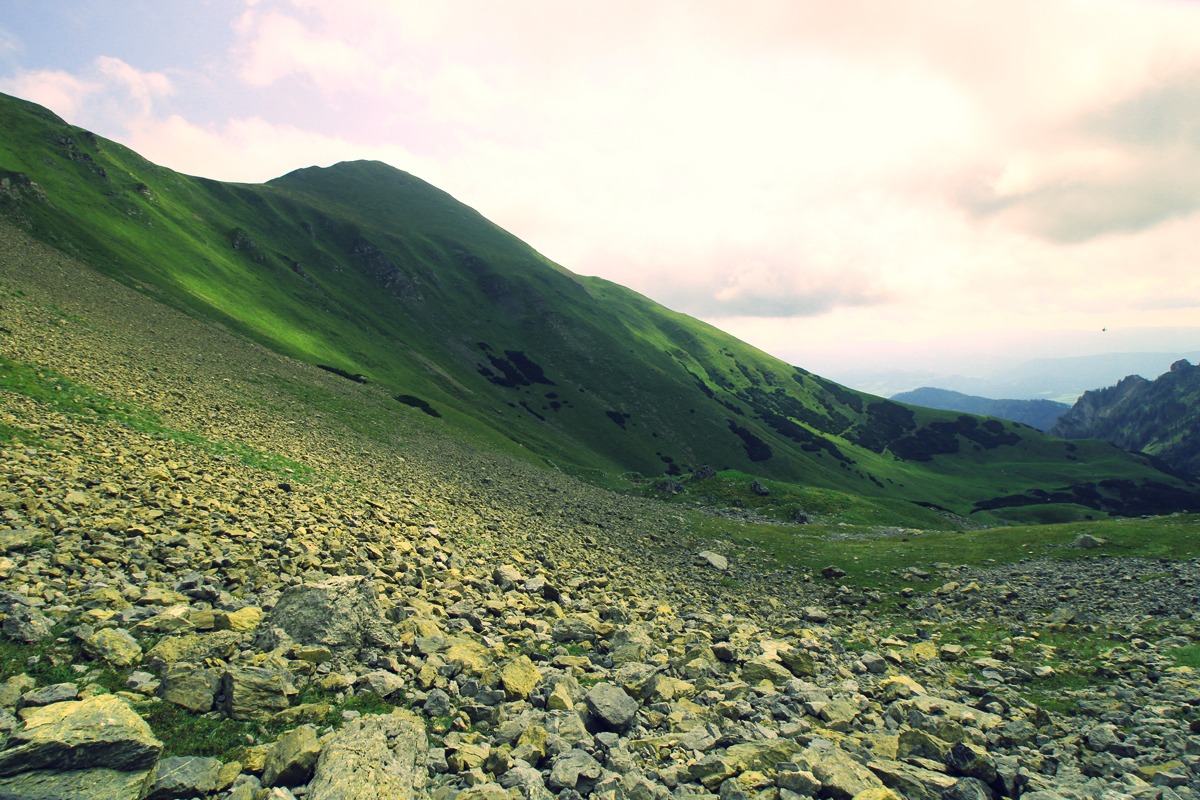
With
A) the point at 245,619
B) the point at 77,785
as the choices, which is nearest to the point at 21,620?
the point at 245,619

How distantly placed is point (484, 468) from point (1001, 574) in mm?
39245

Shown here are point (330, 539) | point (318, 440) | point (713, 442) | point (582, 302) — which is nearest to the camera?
point (330, 539)

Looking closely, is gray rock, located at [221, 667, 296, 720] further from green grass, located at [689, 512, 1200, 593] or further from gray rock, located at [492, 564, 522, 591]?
green grass, located at [689, 512, 1200, 593]

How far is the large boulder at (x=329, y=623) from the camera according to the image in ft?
35.1

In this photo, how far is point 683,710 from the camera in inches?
448

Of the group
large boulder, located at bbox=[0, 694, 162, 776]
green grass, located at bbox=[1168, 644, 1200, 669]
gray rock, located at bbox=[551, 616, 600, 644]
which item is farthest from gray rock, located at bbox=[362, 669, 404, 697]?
green grass, located at bbox=[1168, 644, 1200, 669]

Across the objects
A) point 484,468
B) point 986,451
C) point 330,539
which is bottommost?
point 484,468

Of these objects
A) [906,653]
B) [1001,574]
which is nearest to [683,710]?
[906,653]

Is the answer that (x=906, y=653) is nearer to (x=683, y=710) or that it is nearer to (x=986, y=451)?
(x=683, y=710)

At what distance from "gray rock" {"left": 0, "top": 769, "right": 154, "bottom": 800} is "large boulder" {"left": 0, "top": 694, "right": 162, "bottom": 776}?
75mm

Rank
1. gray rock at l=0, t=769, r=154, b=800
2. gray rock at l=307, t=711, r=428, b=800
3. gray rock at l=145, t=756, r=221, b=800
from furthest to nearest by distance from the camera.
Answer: gray rock at l=307, t=711, r=428, b=800
gray rock at l=145, t=756, r=221, b=800
gray rock at l=0, t=769, r=154, b=800

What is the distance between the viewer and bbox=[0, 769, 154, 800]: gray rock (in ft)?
19.7

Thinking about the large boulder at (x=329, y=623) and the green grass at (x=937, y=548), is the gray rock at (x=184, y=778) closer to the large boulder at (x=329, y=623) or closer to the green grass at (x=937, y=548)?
the large boulder at (x=329, y=623)

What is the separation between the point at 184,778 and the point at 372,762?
94.6 inches
